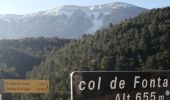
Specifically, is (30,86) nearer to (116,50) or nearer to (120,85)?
(120,85)

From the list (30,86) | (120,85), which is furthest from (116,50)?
(120,85)

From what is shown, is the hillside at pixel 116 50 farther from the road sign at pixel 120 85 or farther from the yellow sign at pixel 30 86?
the road sign at pixel 120 85

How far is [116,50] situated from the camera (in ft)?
394

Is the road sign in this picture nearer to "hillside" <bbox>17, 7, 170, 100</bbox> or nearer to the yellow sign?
the yellow sign

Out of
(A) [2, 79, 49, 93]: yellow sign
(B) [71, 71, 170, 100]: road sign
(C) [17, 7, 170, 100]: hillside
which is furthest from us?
(C) [17, 7, 170, 100]: hillside

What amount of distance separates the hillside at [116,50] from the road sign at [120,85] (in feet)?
295

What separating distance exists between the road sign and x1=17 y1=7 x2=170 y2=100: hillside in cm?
8994

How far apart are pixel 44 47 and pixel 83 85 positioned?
191004 mm

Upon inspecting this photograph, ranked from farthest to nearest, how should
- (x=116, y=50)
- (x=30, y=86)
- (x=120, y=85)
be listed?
(x=116, y=50) < (x=30, y=86) < (x=120, y=85)

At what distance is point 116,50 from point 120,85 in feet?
385

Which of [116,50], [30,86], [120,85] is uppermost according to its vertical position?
[120,85]

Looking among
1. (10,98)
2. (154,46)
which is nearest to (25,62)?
(10,98)

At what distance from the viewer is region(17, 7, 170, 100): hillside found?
107750 millimetres

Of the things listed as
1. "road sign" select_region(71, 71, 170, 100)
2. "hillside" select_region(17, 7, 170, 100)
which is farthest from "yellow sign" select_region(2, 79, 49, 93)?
"hillside" select_region(17, 7, 170, 100)
